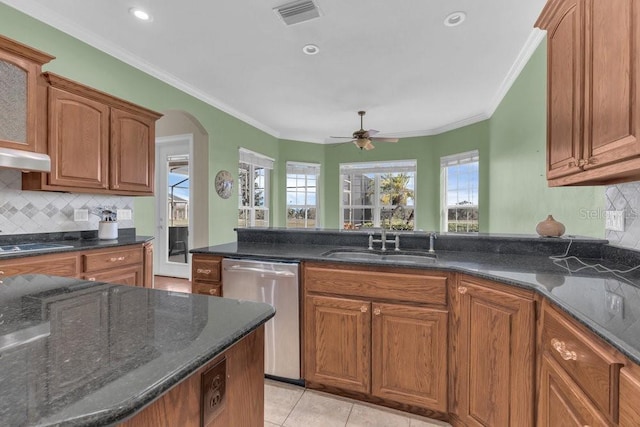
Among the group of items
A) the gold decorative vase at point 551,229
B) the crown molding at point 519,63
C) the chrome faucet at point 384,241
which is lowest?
the chrome faucet at point 384,241

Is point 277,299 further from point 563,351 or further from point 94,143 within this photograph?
point 94,143

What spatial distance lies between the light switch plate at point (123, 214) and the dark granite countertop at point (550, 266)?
1493 millimetres

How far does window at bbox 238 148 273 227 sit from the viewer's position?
5227mm

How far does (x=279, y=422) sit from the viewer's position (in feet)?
5.77

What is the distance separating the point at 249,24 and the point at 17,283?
242cm

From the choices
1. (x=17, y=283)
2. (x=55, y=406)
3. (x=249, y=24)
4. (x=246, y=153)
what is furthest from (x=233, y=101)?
(x=55, y=406)

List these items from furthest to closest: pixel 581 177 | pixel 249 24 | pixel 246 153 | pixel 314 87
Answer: pixel 246 153 → pixel 314 87 → pixel 249 24 → pixel 581 177

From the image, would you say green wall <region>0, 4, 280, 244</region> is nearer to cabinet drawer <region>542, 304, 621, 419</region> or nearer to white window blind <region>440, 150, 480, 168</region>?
white window blind <region>440, 150, 480, 168</region>

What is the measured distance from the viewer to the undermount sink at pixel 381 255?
216 centimetres

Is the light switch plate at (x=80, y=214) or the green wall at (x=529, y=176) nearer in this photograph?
the green wall at (x=529, y=176)

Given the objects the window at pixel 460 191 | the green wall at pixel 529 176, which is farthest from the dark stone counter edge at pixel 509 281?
the window at pixel 460 191

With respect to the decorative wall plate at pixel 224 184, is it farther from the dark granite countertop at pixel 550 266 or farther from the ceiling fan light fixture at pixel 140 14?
the ceiling fan light fixture at pixel 140 14

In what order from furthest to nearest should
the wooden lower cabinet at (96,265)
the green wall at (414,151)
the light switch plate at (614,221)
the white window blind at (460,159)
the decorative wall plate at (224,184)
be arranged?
1. the white window blind at (460,159)
2. the decorative wall plate at (224,184)
3. the green wall at (414,151)
4. the wooden lower cabinet at (96,265)
5. the light switch plate at (614,221)

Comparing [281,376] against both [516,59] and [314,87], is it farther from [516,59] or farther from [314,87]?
[516,59]
